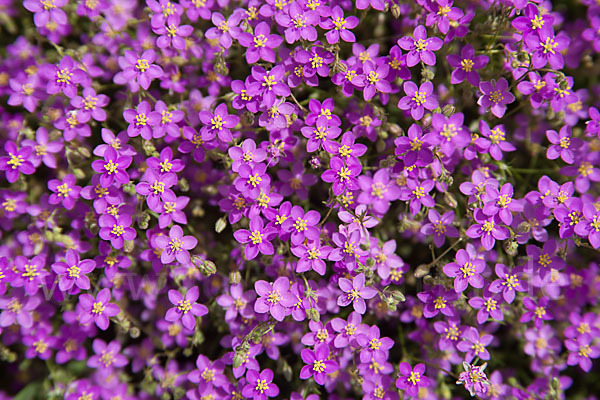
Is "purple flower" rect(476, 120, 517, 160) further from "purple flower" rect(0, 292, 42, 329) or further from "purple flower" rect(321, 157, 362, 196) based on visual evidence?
"purple flower" rect(0, 292, 42, 329)

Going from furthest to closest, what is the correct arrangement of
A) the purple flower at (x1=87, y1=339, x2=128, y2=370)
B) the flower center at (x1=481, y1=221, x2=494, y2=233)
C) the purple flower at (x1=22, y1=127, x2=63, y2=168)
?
the purple flower at (x1=87, y1=339, x2=128, y2=370), the purple flower at (x1=22, y1=127, x2=63, y2=168), the flower center at (x1=481, y1=221, x2=494, y2=233)

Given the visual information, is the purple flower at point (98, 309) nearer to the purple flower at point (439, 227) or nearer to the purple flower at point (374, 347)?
the purple flower at point (374, 347)

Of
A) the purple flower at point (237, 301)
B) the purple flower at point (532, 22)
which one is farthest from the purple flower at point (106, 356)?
the purple flower at point (532, 22)

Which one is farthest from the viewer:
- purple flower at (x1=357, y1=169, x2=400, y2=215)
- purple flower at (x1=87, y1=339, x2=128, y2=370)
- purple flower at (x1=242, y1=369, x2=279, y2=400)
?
purple flower at (x1=87, y1=339, x2=128, y2=370)

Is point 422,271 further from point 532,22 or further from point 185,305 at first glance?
point 532,22

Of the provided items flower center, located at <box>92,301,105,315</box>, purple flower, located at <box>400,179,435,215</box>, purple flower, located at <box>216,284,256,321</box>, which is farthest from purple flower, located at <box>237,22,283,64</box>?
flower center, located at <box>92,301,105,315</box>

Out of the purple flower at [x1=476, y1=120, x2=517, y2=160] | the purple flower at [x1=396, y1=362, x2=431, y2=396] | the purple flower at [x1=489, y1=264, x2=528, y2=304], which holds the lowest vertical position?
the purple flower at [x1=396, y1=362, x2=431, y2=396]
